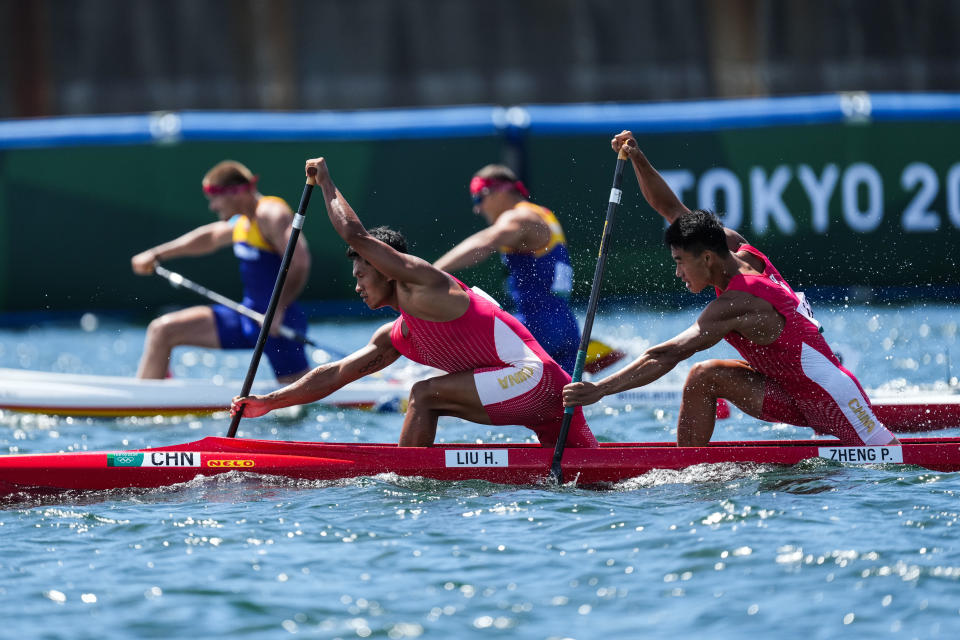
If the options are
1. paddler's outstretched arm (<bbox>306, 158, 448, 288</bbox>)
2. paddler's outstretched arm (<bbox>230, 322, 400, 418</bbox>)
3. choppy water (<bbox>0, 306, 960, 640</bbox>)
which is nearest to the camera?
choppy water (<bbox>0, 306, 960, 640</bbox>)

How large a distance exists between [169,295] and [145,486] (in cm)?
738

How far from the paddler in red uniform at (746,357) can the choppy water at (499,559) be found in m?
0.33

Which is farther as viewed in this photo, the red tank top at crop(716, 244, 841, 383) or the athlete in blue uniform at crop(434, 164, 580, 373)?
the athlete in blue uniform at crop(434, 164, 580, 373)

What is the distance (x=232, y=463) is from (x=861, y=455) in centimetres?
284

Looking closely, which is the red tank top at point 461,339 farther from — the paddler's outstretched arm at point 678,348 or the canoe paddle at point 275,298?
the canoe paddle at point 275,298

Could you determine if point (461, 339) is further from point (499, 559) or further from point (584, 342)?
point (499, 559)

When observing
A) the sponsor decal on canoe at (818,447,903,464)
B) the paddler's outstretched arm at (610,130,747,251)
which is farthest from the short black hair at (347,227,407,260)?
the sponsor decal on canoe at (818,447,903,464)

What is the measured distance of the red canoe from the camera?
233 inches

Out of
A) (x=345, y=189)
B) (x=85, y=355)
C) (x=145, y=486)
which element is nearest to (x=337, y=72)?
(x=345, y=189)

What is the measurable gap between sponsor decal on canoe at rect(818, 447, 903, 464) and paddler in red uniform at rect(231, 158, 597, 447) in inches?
42.3

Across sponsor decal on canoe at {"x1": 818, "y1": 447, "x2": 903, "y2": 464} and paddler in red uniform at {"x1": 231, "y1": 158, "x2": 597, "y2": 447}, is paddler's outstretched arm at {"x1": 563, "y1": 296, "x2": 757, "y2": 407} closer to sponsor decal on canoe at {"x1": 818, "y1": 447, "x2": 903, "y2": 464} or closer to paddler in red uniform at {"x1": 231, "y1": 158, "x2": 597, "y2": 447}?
paddler in red uniform at {"x1": 231, "y1": 158, "x2": 597, "y2": 447}

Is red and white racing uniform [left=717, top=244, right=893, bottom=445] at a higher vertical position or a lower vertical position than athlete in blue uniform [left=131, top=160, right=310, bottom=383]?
lower

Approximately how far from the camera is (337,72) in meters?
17.3

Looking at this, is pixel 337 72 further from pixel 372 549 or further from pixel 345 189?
pixel 372 549
